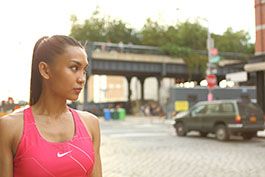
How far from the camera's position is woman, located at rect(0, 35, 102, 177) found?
5.44ft

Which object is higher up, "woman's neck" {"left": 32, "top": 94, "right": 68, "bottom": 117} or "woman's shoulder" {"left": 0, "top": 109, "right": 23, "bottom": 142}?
"woman's neck" {"left": 32, "top": 94, "right": 68, "bottom": 117}

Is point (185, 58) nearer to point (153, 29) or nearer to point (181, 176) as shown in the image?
point (153, 29)

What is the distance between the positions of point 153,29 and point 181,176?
5480cm

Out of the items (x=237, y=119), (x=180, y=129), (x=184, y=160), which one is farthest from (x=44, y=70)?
(x=180, y=129)

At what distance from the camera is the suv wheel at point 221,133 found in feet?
53.8

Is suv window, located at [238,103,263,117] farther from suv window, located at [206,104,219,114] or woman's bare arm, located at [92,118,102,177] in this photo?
woman's bare arm, located at [92,118,102,177]

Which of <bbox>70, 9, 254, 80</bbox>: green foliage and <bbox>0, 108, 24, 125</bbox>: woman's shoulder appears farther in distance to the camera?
<bbox>70, 9, 254, 80</bbox>: green foliage

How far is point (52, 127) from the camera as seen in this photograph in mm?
1775

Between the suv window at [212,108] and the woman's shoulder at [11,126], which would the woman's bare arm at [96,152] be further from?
the suv window at [212,108]

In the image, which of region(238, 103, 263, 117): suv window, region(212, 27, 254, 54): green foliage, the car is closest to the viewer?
A: the car

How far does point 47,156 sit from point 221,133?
617 inches

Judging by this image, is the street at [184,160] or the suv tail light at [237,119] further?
the suv tail light at [237,119]

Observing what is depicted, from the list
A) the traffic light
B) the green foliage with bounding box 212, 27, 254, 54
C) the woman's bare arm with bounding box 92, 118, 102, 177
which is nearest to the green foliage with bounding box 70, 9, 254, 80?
the green foliage with bounding box 212, 27, 254, 54

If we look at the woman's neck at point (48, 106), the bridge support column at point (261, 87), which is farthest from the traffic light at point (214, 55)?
the woman's neck at point (48, 106)
